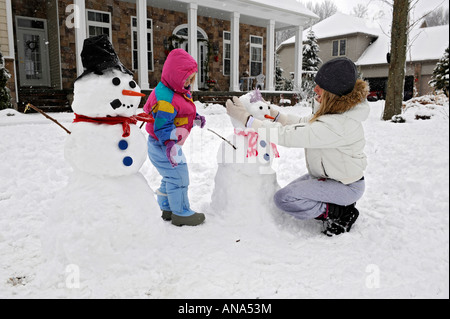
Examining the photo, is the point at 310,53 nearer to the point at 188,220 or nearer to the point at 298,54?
the point at 298,54

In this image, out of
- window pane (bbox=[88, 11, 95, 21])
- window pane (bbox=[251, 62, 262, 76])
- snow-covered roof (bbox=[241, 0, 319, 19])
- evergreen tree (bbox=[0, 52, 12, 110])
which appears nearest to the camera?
evergreen tree (bbox=[0, 52, 12, 110])

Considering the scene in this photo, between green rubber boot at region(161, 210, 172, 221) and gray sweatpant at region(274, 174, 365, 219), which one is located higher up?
gray sweatpant at region(274, 174, 365, 219)

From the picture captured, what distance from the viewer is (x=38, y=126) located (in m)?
6.38

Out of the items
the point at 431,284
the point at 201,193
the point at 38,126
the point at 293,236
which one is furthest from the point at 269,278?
the point at 38,126

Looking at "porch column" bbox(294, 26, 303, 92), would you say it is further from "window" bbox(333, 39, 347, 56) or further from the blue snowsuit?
the blue snowsuit

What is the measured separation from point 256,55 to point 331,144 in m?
14.2

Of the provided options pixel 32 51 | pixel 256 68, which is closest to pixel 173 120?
pixel 32 51

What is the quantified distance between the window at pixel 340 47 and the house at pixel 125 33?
37.3 feet

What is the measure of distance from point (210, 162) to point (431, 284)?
12.9ft

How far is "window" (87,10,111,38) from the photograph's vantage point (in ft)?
37.2

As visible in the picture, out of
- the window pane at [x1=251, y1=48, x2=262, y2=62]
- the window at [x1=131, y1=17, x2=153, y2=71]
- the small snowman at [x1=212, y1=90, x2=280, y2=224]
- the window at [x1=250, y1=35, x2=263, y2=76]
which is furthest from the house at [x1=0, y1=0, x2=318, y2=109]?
the small snowman at [x1=212, y1=90, x2=280, y2=224]

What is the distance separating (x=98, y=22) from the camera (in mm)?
11445

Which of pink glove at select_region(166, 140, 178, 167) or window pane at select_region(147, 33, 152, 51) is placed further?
window pane at select_region(147, 33, 152, 51)

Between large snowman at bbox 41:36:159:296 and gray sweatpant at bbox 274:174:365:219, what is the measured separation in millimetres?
1197
